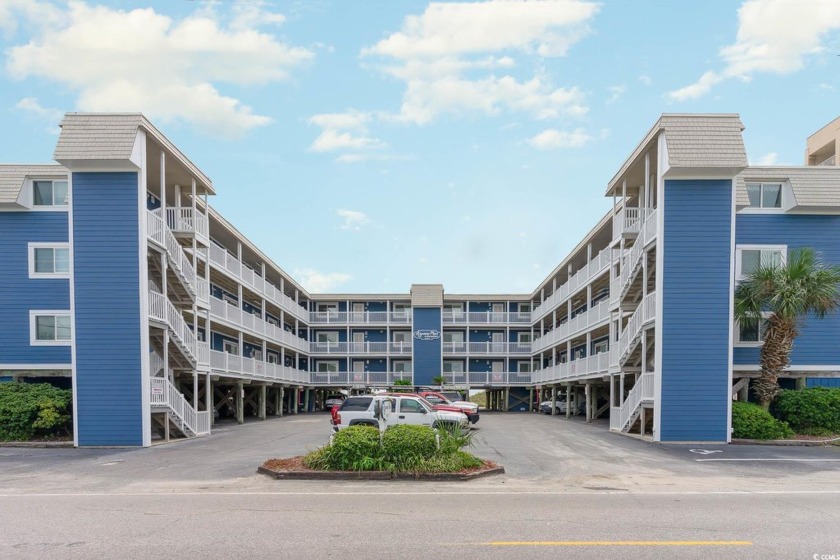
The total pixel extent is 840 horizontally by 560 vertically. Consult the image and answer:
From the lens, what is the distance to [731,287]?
2136 centimetres

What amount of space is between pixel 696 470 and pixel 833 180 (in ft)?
54.5

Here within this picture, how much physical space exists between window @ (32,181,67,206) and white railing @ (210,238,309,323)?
6189 mm

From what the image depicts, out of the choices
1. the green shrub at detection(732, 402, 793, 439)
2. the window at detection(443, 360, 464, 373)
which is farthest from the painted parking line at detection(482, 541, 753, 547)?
the window at detection(443, 360, 464, 373)

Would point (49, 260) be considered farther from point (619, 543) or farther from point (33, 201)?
point (619, 543)

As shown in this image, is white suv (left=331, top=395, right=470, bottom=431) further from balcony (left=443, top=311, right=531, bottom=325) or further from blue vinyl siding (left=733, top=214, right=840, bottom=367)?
balcony (left=443, top=311, right=531, bottom=325)

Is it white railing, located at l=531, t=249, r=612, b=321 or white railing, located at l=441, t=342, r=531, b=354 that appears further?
white railing, located at l=441, t=342, r=531, b=354

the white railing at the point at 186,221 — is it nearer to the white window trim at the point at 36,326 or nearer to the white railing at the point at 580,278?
the white window trim at the point at 36,326

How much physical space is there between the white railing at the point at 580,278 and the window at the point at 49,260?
938 inches

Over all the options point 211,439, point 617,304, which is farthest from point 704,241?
point 211,439

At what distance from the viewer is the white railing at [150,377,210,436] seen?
21453 mm

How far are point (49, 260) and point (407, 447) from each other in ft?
65.7

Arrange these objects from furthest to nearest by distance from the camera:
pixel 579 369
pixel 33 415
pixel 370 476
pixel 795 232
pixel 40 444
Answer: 1. pixel 579 369
2. pixel 795 232
3. pixel 33 415
4. pixel 40 444
5. pixel 370 476

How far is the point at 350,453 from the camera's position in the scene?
1334 cm

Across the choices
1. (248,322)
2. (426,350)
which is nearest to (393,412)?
(248,322)
